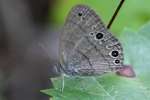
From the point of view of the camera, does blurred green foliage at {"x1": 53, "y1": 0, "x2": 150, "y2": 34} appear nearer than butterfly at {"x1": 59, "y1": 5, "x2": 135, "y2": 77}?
No

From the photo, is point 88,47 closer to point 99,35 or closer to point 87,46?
point 87,46

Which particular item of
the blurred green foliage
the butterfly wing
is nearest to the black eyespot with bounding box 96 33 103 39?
the butterfly wing

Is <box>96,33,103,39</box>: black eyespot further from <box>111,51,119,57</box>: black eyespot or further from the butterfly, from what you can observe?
<box>111,51,119,57</box>: black eyespot

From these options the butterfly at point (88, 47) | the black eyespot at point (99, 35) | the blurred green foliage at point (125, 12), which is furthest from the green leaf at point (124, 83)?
the blurred green foliage at point (125, 12)

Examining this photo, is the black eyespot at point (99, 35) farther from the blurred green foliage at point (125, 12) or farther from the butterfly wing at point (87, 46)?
the blurred green foliage at point (125, 12)

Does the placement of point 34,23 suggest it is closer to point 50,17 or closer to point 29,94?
point 50,17

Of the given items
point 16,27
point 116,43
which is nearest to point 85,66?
point 116,43
